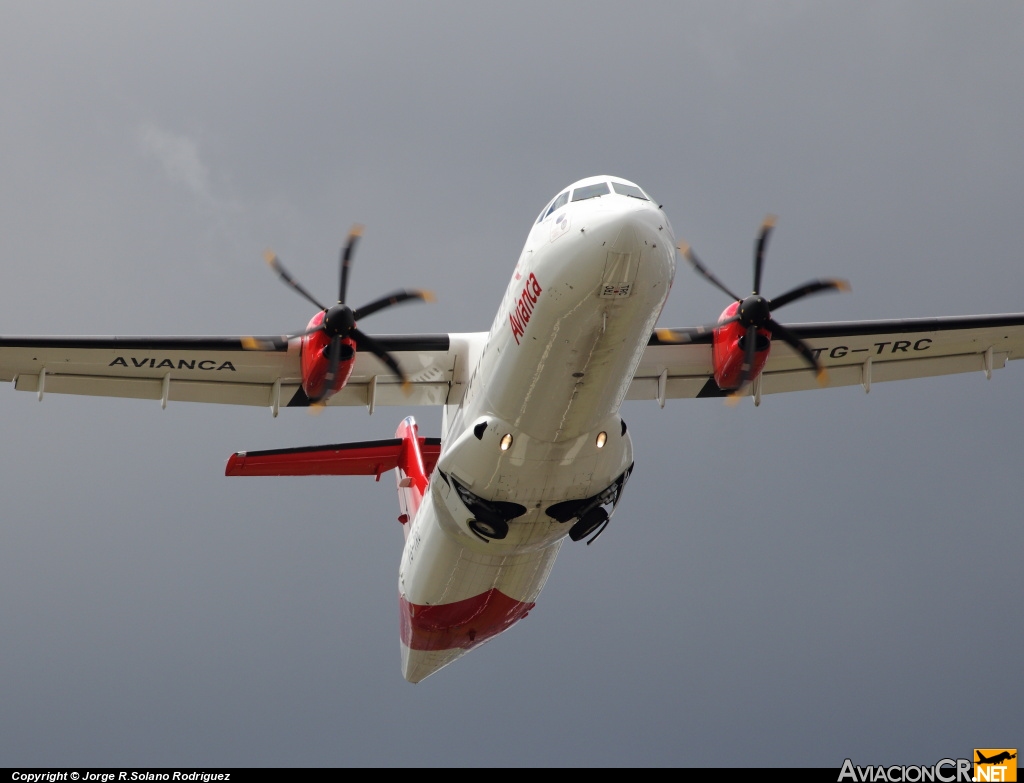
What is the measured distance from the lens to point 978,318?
1616 centimetres

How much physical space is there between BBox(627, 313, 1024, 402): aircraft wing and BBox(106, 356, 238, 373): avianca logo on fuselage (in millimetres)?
6099

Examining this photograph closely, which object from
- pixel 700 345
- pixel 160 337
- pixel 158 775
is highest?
pixel 700 345

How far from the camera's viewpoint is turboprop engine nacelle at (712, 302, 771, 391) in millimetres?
15078

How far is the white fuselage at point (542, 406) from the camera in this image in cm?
1144

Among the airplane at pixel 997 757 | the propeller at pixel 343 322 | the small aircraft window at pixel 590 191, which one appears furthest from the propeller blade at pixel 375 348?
the airplane at pixel 997 757

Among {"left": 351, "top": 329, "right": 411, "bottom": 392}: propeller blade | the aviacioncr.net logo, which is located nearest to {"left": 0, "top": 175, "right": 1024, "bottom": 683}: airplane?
{"left": 351, "top": 329, "right": 411, "bottom": 392}: propeller blade

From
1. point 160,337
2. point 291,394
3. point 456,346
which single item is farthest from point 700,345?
point 160,337

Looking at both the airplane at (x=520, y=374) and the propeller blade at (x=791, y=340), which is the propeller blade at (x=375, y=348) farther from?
the propeller blade at (x=791, y=340)

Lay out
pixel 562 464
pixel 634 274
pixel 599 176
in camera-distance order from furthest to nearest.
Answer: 1. pixel 562 464
2. pixel 599 176
3. pixel 634 274

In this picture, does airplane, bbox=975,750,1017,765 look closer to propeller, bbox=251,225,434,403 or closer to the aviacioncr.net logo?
the aviacioncr.net logo

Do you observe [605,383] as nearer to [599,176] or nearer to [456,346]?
[599,176]

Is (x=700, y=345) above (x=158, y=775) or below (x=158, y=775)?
above

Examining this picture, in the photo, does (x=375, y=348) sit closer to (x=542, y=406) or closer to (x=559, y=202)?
(x=542, y=406)

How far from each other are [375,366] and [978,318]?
28.2 feet
